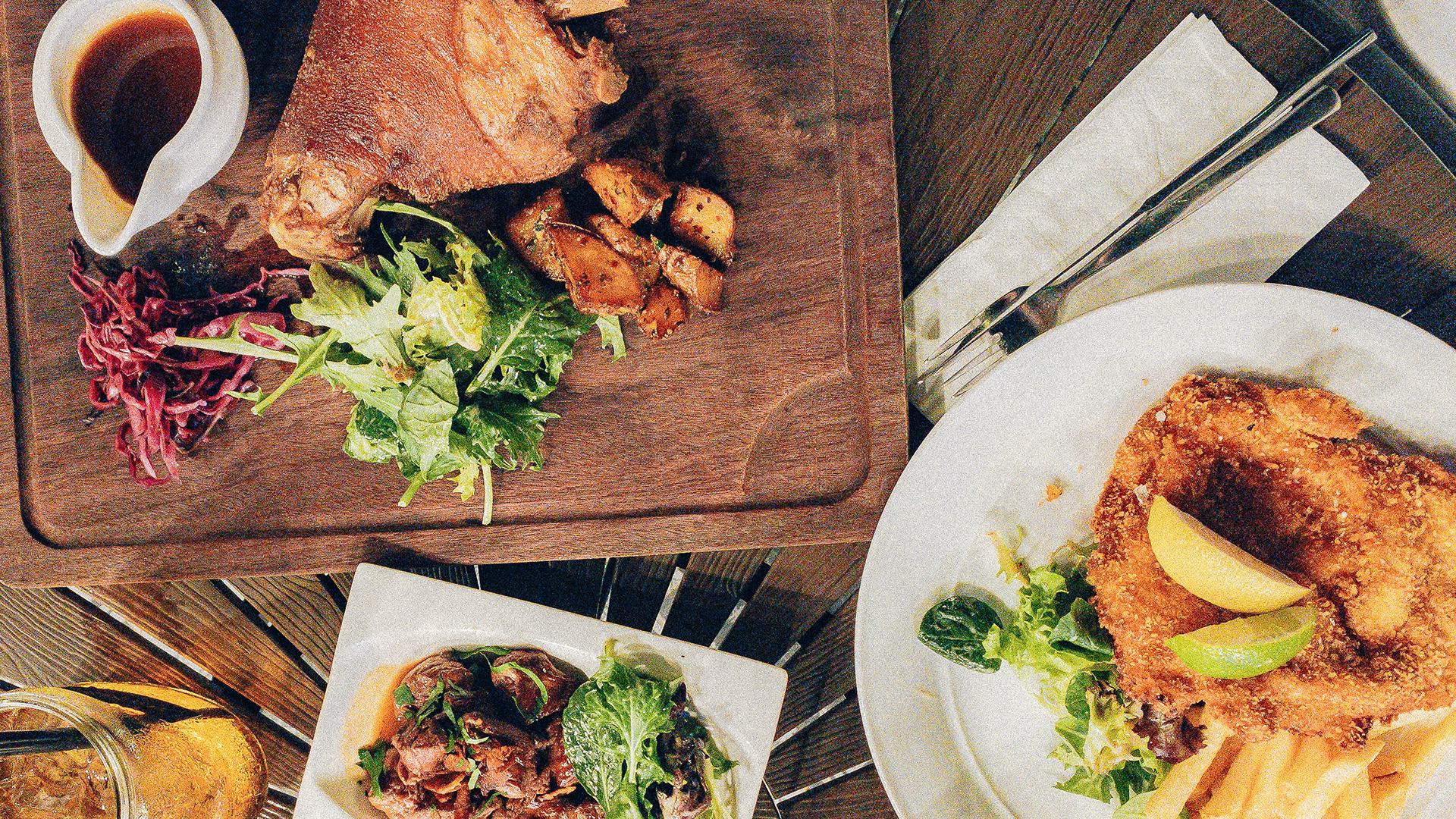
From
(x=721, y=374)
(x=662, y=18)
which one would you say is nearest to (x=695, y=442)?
(x=721, y=374)

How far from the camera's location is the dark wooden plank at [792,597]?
2053 mm

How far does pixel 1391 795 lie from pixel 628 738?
5.37 feet

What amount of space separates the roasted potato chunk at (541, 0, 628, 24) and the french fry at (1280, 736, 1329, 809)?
207 cm

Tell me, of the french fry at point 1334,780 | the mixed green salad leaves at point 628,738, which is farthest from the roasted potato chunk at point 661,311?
the french fry at point 1334,780

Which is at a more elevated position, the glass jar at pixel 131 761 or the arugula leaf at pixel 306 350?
the arugula leaf at pixel 306 350

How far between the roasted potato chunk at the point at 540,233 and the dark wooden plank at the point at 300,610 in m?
1.05

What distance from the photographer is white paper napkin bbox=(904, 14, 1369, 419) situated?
6.01 ft

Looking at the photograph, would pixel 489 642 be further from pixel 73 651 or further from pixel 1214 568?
pixel 1214 568

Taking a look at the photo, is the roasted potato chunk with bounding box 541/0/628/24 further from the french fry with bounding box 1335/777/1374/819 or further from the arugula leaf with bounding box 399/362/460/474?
the french fry with bounding box 1335/777/1374/819

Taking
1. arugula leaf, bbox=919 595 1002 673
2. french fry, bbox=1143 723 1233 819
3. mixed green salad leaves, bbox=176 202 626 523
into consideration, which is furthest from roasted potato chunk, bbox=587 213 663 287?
french fry, bbox=1143 723 1233 819

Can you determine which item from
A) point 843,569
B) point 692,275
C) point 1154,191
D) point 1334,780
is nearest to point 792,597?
point 843,569

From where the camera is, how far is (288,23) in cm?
189

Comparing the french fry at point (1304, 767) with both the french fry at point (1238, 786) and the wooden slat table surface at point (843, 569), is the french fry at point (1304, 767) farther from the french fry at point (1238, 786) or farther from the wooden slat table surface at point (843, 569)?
the wooden slat table surface at point (843, 569)

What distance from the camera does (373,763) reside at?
1993mm
